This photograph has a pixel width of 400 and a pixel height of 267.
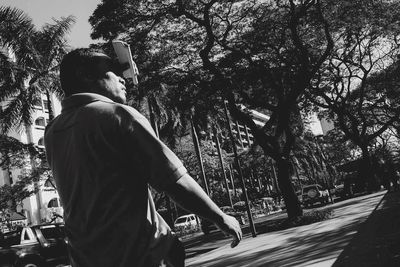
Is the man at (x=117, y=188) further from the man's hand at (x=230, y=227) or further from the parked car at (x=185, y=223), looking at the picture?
the parked car at (x=185, y=223)

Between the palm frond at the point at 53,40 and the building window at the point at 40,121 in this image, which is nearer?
the palm frond at the point at 53,40

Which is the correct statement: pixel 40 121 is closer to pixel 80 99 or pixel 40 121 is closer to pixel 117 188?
pixel 80 99

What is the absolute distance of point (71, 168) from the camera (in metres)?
1.36

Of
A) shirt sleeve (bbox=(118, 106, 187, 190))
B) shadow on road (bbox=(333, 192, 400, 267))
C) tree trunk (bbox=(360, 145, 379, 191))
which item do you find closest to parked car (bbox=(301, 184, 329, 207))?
tree trunk (bbox=(360, 145, 379, 191))

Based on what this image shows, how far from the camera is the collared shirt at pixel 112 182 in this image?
1.25 m

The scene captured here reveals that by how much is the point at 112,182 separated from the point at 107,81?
1.53 feet

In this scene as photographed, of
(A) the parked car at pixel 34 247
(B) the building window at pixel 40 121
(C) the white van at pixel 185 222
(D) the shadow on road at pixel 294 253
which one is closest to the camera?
(D) the shadow on road at pixel 294 253

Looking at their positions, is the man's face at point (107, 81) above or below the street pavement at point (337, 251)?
above

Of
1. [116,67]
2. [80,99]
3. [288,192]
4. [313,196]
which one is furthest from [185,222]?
[80,99]

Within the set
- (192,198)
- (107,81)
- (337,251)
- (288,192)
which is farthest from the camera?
(288,192)

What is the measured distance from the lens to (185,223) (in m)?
30.4

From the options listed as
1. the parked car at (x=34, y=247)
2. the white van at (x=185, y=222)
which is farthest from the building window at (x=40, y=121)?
the parked car at (x=34, y=247)

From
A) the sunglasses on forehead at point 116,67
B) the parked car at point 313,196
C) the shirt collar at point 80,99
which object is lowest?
the parked car at point 313,196

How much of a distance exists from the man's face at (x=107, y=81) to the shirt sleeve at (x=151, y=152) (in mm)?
263
